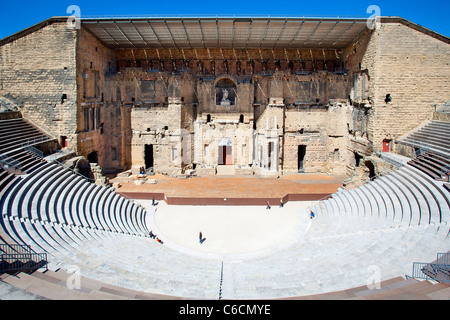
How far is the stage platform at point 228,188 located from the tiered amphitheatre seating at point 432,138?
6213 millimetres

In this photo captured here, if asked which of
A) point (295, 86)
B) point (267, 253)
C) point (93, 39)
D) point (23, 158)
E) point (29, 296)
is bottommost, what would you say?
point (267, 253)

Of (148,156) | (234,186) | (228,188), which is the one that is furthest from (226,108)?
(228,188)

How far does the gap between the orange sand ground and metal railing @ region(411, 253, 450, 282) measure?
14046mm

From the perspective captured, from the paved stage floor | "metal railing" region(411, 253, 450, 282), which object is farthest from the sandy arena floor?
"metal railing" region(411, 253, 450, 282)

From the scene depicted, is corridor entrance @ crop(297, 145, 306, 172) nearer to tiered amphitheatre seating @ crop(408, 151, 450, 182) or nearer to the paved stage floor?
the paved stage floor

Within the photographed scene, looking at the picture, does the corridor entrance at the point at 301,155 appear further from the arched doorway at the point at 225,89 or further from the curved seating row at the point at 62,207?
the curved seating row at the point at 62,207

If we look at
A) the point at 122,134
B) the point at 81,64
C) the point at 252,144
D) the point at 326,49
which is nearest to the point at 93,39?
the point at 81,64

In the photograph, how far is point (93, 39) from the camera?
30.0m

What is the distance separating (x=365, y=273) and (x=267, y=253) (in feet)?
19.3

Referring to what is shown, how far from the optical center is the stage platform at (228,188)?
2547 cm

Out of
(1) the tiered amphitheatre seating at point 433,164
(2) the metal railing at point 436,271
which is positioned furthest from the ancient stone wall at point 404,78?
(2) the metal railing at point 436,271

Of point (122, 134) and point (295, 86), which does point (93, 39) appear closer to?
point (122, 134)

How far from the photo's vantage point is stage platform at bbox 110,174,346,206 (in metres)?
25.5

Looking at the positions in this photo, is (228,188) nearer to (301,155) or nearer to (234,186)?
(234,186)
